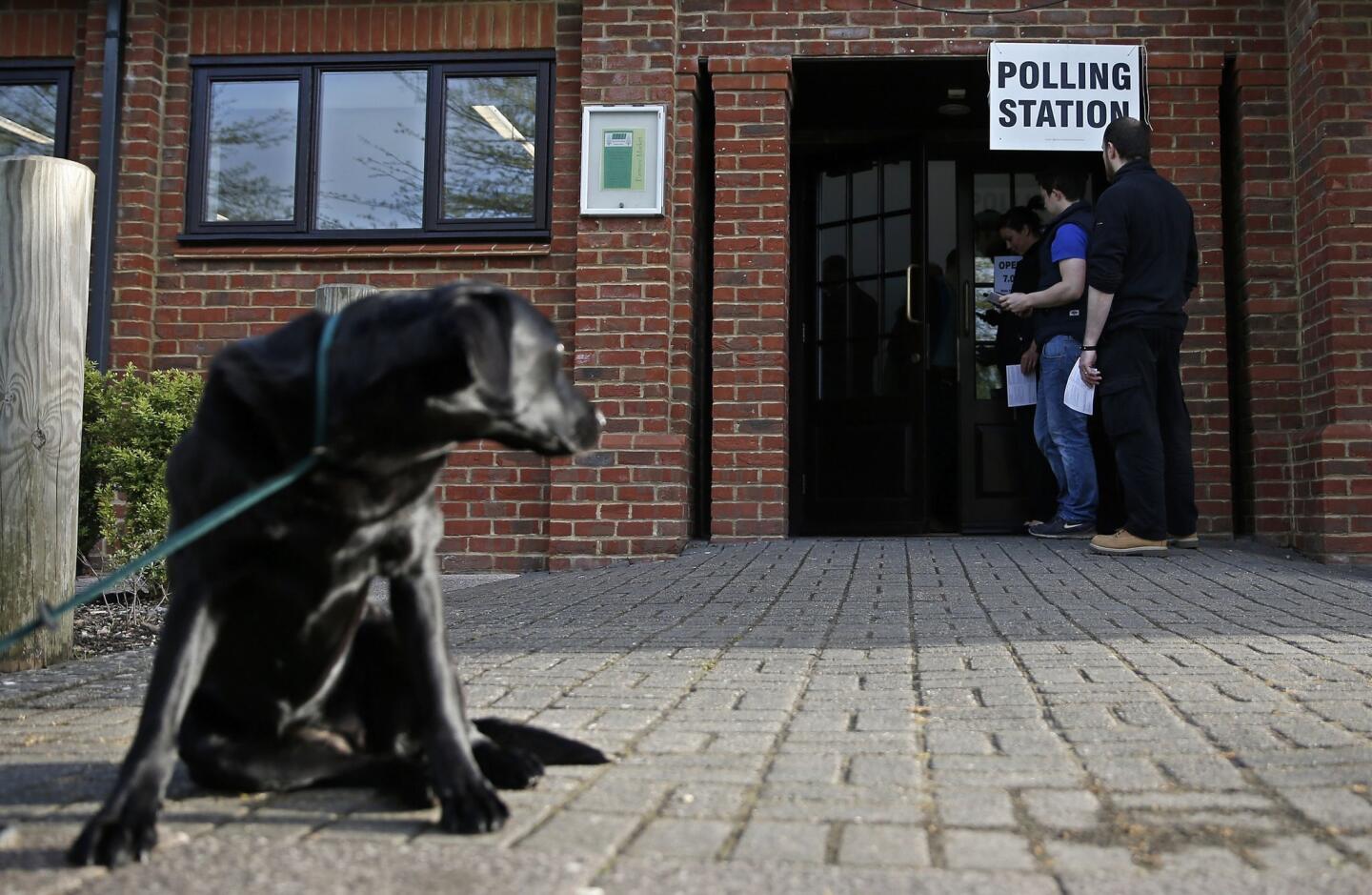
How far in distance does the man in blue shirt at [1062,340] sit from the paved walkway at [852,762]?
7.27 feet

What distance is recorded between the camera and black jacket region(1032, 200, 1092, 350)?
7.79 m

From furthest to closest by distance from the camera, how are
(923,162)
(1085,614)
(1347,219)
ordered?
(923,162) < (1347,219) < (1085,614)

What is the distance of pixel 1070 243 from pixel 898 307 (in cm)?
176

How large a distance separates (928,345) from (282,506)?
25.6 feet

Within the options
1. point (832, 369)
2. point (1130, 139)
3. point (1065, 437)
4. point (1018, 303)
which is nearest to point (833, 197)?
point (832, 369)

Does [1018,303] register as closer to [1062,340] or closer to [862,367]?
[1062,340]

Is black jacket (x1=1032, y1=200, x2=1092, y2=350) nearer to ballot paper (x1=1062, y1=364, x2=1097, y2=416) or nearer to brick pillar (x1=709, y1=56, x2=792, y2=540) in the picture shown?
ballot paper (x1=1062, y1=364, x2=1097, y2=416)

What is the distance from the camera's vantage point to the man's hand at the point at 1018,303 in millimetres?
7883

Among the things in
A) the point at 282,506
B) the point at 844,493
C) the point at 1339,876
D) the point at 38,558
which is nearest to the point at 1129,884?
the point at 1339,876

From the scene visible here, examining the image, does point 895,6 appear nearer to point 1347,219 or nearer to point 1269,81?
point 1269,81

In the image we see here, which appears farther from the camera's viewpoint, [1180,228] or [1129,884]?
[1180,228]

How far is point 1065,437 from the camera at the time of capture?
767 cm

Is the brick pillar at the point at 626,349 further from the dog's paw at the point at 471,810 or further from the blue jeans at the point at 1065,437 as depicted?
the dog's paw at the point at 471,810

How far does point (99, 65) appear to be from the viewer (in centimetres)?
875
